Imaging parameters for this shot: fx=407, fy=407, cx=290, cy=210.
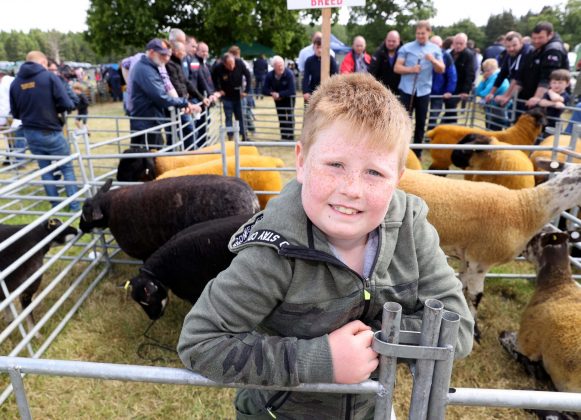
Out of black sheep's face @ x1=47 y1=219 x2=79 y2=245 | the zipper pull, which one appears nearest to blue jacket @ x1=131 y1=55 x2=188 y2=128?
black sheep's face @ x1=47 y1=219 x2=79 y2=245

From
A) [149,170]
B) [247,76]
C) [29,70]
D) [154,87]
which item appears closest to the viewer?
[149,170]

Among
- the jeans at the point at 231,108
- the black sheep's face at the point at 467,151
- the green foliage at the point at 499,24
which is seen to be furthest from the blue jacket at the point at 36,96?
the green foliage at the point at 499,24

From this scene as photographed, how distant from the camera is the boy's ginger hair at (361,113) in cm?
99

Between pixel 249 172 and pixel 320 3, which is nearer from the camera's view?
pixel 320 3

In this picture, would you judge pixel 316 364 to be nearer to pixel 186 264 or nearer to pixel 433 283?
pixel 433 283

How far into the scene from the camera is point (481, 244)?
10.7 feet

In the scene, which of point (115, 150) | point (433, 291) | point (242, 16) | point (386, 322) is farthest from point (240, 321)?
point (242, 16)

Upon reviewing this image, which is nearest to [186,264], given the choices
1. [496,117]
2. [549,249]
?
[549,249]

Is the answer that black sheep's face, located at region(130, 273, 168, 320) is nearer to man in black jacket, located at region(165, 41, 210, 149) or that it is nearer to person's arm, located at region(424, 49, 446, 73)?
man in black jacket, located at region(165, 41, 210, 149)

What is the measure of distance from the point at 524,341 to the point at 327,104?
8.73 ft

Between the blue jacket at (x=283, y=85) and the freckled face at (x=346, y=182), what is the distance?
1030cm

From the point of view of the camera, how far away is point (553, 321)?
265cm

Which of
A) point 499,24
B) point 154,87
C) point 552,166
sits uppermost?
point 499,24

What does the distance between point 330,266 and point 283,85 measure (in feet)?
34.6
